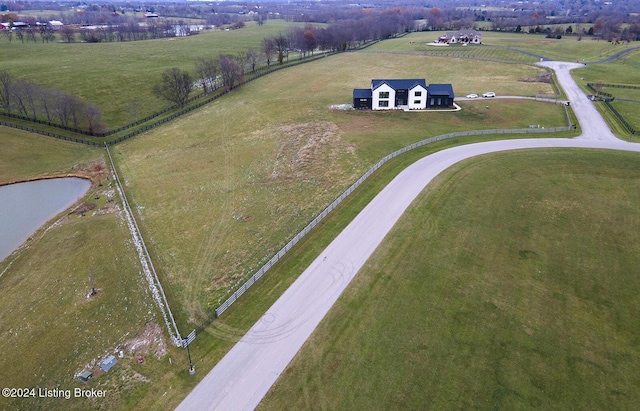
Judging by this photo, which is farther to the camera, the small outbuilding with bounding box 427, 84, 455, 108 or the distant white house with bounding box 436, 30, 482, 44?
the distant white house with bounding box 436, 30, 482, 44

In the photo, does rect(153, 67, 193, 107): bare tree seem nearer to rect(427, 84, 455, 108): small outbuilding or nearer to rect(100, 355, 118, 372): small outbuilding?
rect(427, 84, 455, 108): small outbuilding

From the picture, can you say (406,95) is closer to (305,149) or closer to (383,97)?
(383,97)

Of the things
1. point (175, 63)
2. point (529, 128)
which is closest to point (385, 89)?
point (529, 128)

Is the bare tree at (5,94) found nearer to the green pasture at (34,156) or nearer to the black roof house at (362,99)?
the green pasture at (34,156)

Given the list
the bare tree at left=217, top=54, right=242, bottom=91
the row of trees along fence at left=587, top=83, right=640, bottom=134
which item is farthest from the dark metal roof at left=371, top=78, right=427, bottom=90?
the bare tree at left=217, top=54, right=242, bottom=91

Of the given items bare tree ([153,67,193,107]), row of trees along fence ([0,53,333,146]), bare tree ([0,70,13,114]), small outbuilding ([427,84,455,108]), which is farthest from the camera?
bare tree ([153,67,193,107])

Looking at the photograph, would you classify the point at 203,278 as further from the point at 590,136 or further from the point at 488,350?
the point at 590,136
